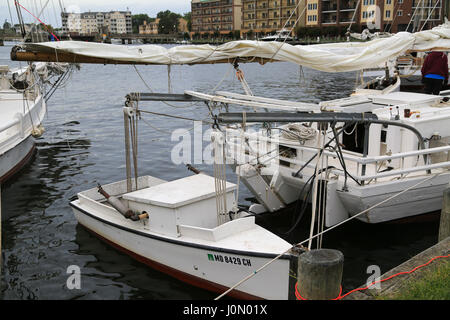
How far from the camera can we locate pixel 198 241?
848 cm

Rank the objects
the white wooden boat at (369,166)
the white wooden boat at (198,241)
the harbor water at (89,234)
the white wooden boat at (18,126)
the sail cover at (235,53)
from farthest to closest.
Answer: the white wooden boat at (18,126) < the white wooden boat at (369,166) < the sail cover at (235,53) < the harbor water at (89,234) < the white wooden boat at (198,241)

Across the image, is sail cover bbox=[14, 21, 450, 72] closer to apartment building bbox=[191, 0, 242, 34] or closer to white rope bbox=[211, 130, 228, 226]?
white rope bbox=[211, 130, 228, 226]

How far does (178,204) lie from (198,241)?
80 cm

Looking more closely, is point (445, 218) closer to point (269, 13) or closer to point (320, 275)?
point (320, 275)

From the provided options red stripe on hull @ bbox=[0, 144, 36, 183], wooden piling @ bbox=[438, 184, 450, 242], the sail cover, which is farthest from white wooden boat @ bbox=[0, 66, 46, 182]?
wooden piling @ bbox=[438, 184, 450, 242]

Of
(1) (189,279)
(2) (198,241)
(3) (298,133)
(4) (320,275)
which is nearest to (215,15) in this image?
(3) (298,133)

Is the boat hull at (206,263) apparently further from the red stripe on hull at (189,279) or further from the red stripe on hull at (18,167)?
the red stripe on hull at (18,167)

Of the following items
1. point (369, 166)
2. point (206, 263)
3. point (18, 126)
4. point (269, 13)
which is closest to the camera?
point (206, 263)

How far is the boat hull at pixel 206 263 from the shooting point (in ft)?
25.2

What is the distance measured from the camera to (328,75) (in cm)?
5547

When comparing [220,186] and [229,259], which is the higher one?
[220,186]

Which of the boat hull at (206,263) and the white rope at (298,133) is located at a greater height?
the white rope at (298,133)

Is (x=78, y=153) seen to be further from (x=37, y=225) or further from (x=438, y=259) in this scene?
(x=438, y=259)

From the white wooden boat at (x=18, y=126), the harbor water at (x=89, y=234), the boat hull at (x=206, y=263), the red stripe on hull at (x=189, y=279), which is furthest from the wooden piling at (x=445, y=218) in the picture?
the white wooden boat at (x=18, y=126)
